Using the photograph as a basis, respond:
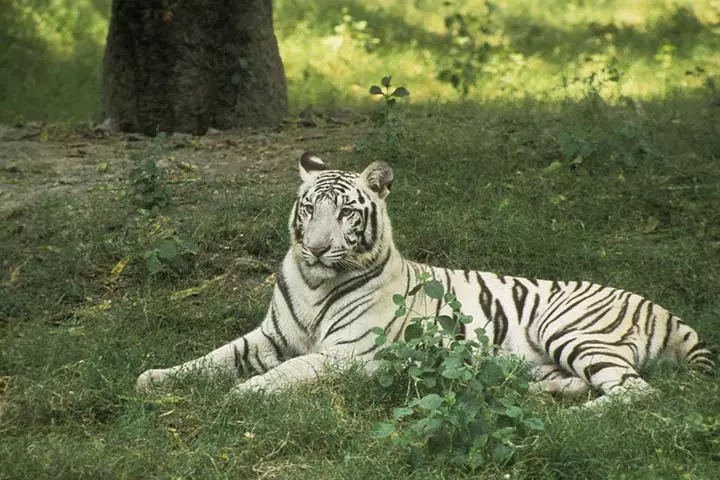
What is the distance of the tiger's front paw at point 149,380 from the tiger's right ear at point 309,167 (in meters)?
1.28

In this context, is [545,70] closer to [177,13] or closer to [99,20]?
[177,13]

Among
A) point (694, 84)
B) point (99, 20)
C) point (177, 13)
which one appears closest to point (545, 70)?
point (694, 84)

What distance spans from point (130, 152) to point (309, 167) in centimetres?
279

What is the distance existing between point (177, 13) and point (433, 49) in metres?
4.07

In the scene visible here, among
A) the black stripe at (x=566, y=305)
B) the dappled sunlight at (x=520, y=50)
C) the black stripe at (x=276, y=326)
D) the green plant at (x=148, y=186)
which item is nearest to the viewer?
the black stripe at (x=276, y=326)

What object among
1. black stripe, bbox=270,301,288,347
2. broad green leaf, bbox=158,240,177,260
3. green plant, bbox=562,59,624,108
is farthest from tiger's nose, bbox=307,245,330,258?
green plant, bbox=562,59,624,108

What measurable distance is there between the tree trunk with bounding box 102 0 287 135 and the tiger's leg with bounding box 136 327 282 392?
3.65 meters

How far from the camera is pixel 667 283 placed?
707 cm

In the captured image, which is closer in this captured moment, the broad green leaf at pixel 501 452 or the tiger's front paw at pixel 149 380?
the broad green leaf at pixel 501 452

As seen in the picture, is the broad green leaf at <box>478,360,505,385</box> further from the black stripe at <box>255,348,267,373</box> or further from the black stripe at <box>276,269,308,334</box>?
the black stripe at <box>255,348,267,373</box>

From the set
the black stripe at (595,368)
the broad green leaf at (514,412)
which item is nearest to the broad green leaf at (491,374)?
the broad green leaf at (514,412)

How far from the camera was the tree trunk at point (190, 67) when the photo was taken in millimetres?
9258

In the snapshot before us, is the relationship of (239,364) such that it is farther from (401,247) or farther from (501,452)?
(501,452)

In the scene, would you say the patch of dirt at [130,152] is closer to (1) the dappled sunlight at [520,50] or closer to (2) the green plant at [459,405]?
(1) the dappled sunlight at [520,50]
